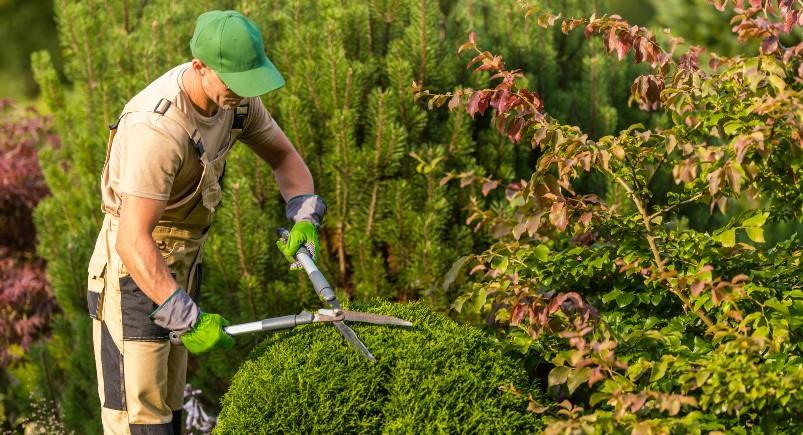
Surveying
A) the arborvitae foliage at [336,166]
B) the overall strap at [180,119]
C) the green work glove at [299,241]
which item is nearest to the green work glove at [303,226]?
the green work glove at [299,241]

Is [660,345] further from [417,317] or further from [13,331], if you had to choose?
[13,331]

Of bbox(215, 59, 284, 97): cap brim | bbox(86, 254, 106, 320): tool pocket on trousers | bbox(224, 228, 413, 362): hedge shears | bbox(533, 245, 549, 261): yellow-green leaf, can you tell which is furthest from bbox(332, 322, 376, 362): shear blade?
bbox(86, 254, 106, 320): tool pocket on trousers

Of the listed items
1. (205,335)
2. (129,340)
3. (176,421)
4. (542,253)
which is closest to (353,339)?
(205,335)

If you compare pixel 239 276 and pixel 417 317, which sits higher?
pixel 417 317

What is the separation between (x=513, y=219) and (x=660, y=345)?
779mm

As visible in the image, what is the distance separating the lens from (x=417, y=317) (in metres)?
3.33

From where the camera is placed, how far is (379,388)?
3.10 metres

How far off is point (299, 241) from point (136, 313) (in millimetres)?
635

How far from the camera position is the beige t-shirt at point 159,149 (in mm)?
2984

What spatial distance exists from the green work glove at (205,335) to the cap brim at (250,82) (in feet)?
2.44

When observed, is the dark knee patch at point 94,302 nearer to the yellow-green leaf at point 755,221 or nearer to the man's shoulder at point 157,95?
the man's shoulder at point 157,95

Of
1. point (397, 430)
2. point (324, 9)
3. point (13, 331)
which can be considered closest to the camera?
point (397, 430)

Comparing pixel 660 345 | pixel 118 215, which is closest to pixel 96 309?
pixel 118 215

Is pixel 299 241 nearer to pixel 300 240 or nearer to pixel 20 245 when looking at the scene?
pixel 300 240
